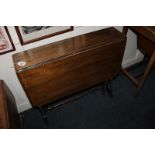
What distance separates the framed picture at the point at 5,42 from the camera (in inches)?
53.4

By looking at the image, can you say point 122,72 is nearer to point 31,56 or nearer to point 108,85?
point 108,85

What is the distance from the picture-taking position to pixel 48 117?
2.08m

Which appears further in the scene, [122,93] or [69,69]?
[122,93]

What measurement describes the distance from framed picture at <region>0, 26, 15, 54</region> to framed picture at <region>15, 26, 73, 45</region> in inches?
3.3

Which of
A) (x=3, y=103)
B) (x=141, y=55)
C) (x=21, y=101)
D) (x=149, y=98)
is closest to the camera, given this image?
(x=3, y=103)

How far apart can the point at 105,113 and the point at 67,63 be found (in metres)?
0.93

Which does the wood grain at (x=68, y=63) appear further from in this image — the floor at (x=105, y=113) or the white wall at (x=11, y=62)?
the floor at (x=105, y=113)

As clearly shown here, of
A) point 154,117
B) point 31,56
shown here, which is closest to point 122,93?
point 154,117

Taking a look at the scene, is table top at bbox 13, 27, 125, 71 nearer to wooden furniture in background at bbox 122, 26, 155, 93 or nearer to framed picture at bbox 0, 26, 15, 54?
framed picture at bbox 0, 26, 15, 54

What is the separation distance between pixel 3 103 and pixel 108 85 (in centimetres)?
131

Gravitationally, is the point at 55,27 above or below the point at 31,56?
above

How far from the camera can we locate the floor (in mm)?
1994

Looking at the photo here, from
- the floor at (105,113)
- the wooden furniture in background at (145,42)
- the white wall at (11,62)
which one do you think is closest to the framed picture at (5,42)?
the white wall at (11,62)

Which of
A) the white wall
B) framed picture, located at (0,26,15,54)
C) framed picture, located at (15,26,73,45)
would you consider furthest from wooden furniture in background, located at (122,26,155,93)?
framed picture, located at (0,26,15,54)
